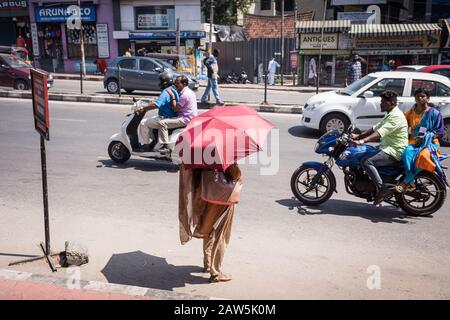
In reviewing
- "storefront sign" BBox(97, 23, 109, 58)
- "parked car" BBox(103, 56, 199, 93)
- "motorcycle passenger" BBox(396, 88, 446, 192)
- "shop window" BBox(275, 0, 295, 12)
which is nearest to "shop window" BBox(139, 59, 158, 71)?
"parked car" BBox(103, 56, 199, 93)

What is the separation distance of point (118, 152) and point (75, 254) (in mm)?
4057

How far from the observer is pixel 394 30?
77.3 feet

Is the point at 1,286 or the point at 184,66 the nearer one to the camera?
the point at 1,286

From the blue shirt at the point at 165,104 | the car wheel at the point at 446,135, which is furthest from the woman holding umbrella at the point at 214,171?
the car wheel at the point at 446,135

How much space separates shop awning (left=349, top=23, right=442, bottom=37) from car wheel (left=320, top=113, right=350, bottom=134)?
1478 cm

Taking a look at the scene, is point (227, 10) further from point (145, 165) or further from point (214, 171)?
point (214, 171)

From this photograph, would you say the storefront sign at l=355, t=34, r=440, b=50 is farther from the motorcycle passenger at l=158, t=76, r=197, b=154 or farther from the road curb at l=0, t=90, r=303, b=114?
the motorcycle passenger at l=158, t=76, r=197, b=154

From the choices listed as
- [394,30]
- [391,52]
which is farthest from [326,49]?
[394,30]
